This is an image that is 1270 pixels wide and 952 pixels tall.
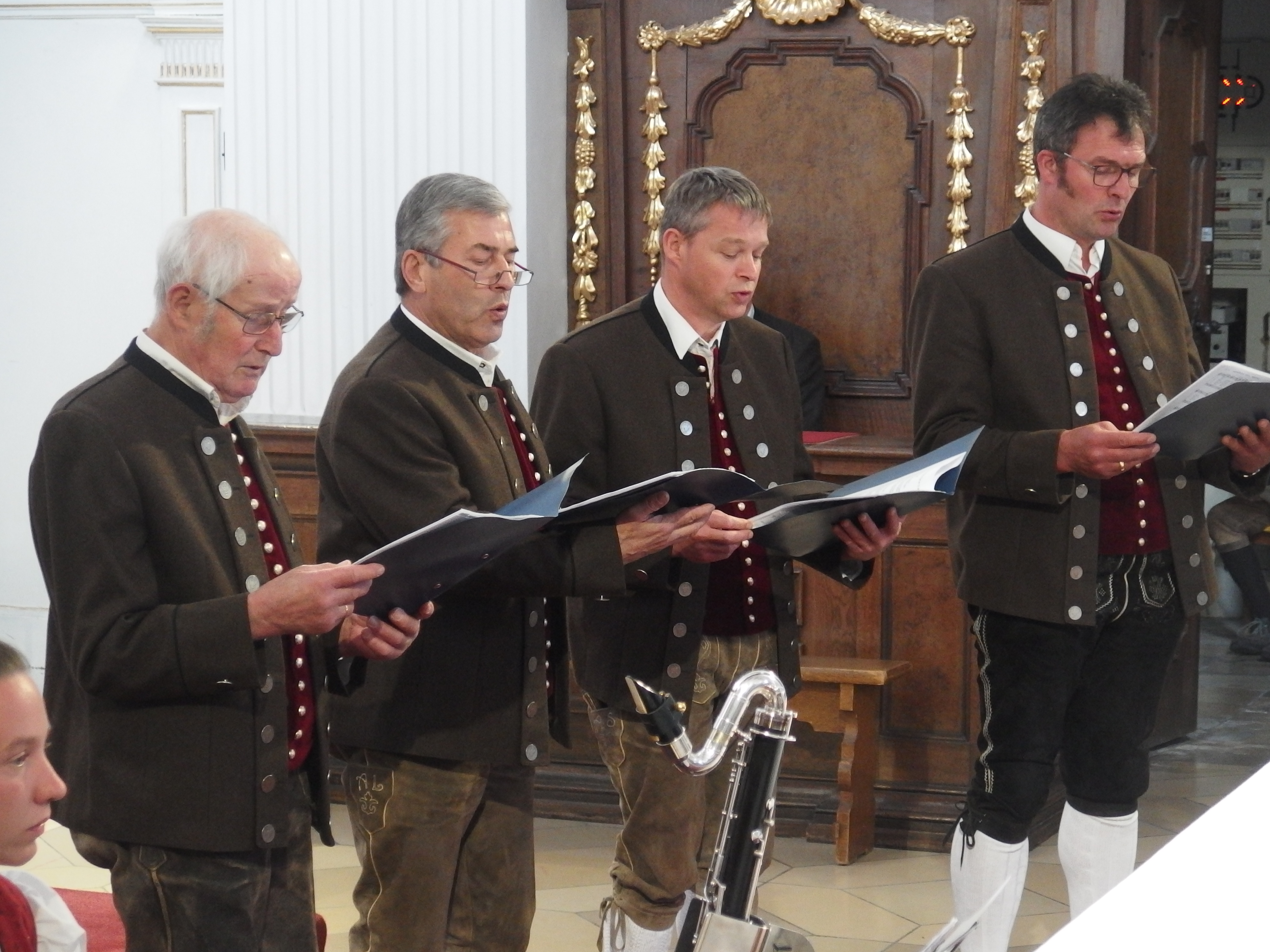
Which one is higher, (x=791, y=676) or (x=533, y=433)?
(x=533, y=433)

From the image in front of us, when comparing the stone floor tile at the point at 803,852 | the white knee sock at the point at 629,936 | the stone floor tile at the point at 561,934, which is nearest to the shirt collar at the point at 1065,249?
the white knee sock at the point at 629,936

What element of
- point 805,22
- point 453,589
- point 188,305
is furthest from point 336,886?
point 805,22

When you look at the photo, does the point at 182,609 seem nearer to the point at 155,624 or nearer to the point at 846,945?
the point at 155,624

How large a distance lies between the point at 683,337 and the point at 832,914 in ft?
6.16

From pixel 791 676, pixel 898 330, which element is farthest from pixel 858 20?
pixel 791 676

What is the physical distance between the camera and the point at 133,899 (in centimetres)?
222

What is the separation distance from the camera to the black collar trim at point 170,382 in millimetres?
2254

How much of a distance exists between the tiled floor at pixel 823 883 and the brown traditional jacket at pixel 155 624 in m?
1.92

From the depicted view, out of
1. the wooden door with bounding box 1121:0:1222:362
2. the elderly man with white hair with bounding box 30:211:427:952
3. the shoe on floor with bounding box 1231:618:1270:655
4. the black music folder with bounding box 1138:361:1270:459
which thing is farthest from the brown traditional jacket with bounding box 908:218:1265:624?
the shoe on floor with bounding box 1231:618:1270:655

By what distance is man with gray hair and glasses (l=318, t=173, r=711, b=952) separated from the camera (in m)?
2.61

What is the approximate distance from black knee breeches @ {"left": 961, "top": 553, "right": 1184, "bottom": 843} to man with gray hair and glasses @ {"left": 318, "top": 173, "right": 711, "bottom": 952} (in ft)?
2.75

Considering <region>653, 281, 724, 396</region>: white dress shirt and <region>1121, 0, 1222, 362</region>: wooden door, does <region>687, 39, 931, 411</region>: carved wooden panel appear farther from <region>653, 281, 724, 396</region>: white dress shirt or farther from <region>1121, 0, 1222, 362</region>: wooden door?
<region>653, 281, 724, 396</region>: white dress shirt

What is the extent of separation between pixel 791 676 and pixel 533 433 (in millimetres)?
669

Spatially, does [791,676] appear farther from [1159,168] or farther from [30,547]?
[30,547]
